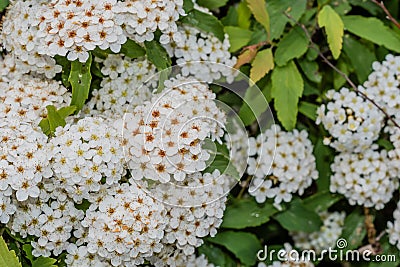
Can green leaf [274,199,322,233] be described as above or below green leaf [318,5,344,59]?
below

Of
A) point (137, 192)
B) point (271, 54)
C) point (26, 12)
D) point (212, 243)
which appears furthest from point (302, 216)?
point (26, 12)

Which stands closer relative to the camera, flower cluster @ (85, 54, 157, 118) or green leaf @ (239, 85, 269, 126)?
flower cluster @ (85, 54, 157, 118)

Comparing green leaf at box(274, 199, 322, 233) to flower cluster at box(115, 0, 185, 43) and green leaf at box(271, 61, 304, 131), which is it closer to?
green leaf at box(271, 61, 304, 131)

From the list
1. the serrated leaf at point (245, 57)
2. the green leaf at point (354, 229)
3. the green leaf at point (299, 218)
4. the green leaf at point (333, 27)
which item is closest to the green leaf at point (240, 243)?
the green leaf at point (299, 218)

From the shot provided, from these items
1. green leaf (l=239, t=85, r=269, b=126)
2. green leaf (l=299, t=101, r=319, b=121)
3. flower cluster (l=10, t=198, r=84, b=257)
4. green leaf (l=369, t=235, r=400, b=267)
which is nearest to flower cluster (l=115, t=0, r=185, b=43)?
green leaf (l=239, t=85, r=269, b=126)

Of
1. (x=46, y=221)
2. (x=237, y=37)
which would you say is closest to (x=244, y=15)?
(x=237, y=37)

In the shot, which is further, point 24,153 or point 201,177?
point 201,177

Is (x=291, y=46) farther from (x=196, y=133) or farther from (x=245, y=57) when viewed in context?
(x=196, y=133)

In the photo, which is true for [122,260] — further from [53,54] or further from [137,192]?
[53,54]
